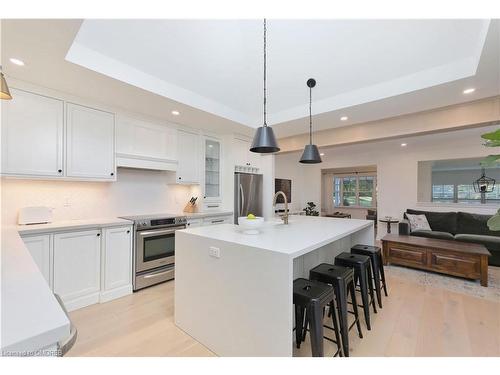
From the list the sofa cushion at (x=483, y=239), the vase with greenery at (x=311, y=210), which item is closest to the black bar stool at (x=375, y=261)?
the sofa cushion at (x=483, y=239)

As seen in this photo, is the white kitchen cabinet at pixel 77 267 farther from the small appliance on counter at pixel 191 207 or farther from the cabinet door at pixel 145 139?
the small appliance on counter at pixel 191 207

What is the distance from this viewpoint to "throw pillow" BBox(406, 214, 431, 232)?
16.4ft

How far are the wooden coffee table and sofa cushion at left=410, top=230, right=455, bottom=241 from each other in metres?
0.73

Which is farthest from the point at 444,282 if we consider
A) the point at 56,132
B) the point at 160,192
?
the point at 56,132

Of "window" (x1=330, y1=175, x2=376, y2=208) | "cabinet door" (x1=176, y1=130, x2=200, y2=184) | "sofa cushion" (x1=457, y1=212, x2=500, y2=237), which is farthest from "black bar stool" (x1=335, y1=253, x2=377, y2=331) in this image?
"window" (x1=330, y1=175, x2=376, y2=208)

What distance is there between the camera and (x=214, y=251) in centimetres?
183

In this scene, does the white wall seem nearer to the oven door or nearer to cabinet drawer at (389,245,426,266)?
cabinet drawer at (389,245,426,266)

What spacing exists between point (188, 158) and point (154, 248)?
1503 mm

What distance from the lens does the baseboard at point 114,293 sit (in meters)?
2.67

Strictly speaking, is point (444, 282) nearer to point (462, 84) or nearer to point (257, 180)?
point (462, 84)

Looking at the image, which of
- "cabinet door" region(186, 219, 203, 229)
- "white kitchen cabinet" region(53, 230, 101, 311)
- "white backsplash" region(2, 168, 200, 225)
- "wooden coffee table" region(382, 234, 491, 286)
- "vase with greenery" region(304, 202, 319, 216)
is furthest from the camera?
"vase with greenery" region(304, 202, 319, 216)

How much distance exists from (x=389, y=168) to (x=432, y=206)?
1.32 meters

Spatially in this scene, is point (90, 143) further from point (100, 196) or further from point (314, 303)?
point (314, 303)

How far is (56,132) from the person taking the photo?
8.27 feet
